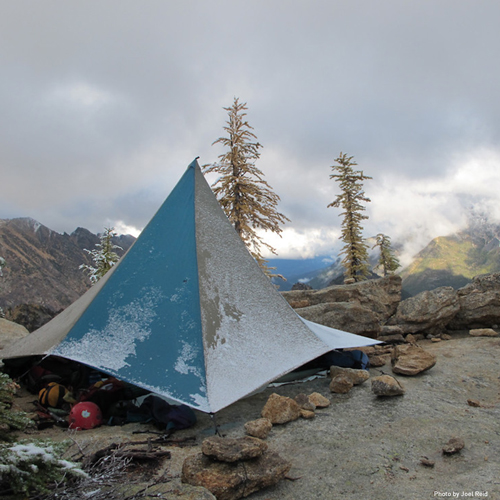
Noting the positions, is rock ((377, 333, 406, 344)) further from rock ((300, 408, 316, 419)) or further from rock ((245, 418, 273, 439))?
rock ((245, 418, 273, 439))

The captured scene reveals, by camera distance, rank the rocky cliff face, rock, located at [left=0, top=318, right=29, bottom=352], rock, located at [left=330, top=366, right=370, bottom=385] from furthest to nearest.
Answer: the rocky cliff face, rock, located at [left=0, top=318, right=29, bottom=352], rock, located at [left=330, top=366, right=370, bottom=385]

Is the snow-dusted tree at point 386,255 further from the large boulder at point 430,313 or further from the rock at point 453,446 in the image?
the rock at point 453,446

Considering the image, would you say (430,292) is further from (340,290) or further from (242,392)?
(242,392)

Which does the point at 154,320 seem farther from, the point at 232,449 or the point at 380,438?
the point at 380,438

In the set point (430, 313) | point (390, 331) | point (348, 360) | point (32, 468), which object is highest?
point (430, 313)

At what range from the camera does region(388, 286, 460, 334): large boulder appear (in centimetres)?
883

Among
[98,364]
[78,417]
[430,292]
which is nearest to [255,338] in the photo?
[98,364]

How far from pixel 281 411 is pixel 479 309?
7.58 meters

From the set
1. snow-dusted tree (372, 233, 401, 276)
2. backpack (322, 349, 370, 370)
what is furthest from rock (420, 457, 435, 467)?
snow-dusted tree (372, 233, 401, 276)

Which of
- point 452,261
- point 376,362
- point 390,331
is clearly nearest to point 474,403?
point 376,362

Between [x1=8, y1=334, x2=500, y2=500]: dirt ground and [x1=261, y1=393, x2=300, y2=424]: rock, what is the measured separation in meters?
0.09

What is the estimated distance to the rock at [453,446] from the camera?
10.3ft

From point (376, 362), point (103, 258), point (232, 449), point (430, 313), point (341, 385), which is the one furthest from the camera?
point (103, 258)

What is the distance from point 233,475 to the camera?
2594mm
